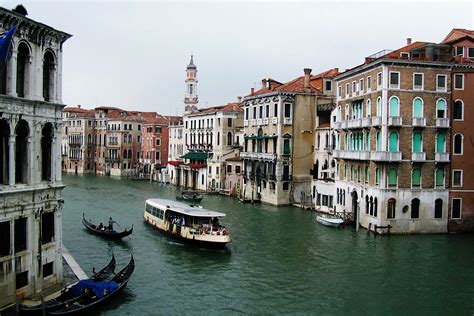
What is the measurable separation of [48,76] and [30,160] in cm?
223

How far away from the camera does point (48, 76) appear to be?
542 inches

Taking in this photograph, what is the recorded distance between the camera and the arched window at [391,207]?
80.7 ft

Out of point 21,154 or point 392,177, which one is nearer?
point 21,154

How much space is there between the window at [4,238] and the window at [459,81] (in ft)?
66.6

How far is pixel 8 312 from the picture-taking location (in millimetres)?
12094

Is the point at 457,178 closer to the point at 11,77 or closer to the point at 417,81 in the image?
the point at 417,81

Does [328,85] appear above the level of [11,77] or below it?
above

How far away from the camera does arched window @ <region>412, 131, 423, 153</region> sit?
979 inches

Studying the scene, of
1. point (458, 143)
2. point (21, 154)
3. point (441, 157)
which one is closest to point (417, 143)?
point (441, 157)

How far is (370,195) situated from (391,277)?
8.21 meters

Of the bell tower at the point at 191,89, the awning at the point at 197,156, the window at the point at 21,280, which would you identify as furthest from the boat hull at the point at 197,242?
the bell tower at the point at 191,89

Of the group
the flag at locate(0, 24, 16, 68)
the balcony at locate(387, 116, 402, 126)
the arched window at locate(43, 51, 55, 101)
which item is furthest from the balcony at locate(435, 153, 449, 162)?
the flag at locate(0, 24, 16, 68)

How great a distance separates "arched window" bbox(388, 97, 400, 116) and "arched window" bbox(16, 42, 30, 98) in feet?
54.0

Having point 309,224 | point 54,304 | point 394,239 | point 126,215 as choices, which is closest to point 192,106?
point 126,215
